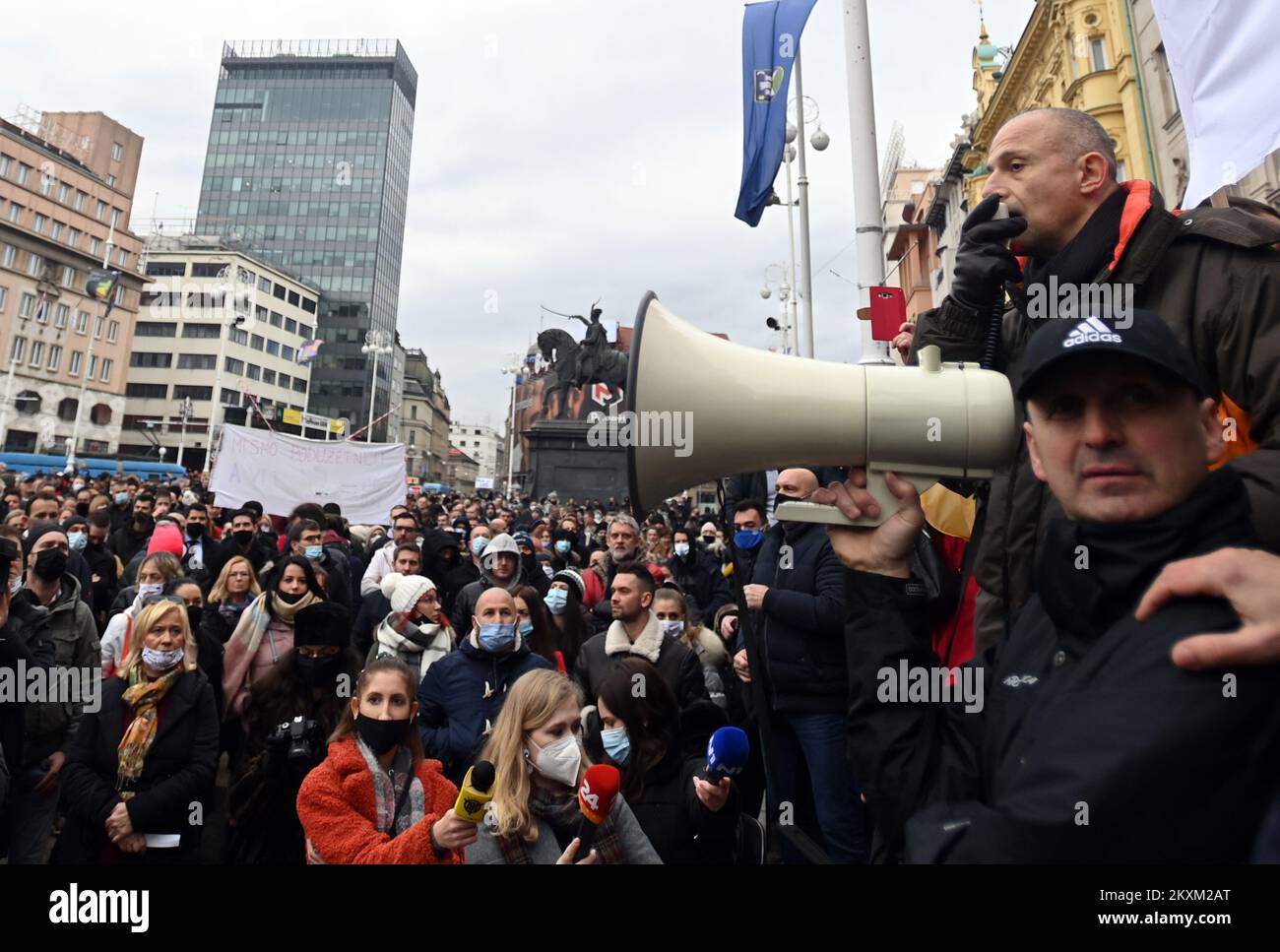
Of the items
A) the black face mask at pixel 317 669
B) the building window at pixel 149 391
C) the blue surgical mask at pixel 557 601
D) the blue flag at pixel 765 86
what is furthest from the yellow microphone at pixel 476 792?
the building window at pixel 149 391

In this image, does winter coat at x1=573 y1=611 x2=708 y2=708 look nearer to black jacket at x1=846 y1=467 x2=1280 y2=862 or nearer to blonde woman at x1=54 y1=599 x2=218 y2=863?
blonde woman at x1=54 y1=599 x2=218 y2=863

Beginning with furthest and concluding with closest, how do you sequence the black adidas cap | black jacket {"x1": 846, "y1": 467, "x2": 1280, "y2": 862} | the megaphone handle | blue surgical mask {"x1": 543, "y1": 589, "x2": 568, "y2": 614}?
blue surgical mask {"x1": 543, "y1": 589, "x2": 568, "y2": 614} < the megaphone handle < the black adidas cap < black jacket {"x1": 846, "y1": 467, "x2": 1280, "y2": 862}

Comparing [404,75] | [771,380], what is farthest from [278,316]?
[771,380]

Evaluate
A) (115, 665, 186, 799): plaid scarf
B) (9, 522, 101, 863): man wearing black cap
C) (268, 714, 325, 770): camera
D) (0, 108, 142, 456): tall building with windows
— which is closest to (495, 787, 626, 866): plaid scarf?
(268, 714, 325, 770): camera

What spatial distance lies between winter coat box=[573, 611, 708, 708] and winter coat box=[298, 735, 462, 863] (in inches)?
53.7

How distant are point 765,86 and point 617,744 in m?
7.58

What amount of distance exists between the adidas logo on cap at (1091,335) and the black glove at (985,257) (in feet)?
1.72

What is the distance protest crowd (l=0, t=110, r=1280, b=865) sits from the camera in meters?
0.92

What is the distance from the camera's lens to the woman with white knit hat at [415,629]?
4.83m
